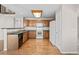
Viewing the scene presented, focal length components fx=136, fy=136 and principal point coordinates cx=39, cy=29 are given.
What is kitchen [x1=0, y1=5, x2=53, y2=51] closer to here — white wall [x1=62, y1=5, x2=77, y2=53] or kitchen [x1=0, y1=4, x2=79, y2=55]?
kitchen [x1=0, y1=4, x2=79, y2=55]

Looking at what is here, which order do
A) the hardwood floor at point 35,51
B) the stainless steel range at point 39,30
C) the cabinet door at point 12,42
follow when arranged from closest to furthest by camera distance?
the hardwood floor at point 35,51, the cabinet door at point 12,42, the stainless steel range at point 39,30

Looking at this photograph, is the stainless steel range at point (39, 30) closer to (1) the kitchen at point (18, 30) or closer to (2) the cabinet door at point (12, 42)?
(1) the kitchen at point (18, 30)

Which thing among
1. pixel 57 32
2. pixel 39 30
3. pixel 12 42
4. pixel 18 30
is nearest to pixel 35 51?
pixel 12 42

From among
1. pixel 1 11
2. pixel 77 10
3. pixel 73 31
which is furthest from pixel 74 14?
pixel 1 11

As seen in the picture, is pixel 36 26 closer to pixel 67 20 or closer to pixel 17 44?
pixel 17 44

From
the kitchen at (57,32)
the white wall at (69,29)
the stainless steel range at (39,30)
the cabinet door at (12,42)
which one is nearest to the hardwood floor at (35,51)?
the kitchen at (57,32)

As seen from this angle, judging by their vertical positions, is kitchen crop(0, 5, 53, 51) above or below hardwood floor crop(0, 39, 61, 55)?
above

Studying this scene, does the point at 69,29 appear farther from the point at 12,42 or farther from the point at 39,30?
the point at 39,30

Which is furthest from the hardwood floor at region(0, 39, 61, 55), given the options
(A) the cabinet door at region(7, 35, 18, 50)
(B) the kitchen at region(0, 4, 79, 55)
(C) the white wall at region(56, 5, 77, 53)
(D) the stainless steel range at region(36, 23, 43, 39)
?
(D) the stainless steel range at region(36, 23, 43, 39)

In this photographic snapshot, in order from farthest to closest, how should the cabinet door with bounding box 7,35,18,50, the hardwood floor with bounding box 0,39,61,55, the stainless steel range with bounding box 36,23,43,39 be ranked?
the stainless steel range with bounding box 36,23,43,39
the cabinet door with bounding box 7,35,18,50
the hardwood floor with bounding box 0,39,61,55

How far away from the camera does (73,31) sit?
463 cm

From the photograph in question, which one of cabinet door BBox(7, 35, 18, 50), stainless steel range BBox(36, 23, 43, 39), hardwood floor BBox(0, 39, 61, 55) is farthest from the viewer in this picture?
stainless steel range BBox(36, 23, 43, 39)

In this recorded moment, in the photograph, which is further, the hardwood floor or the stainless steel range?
the stainless steel range
